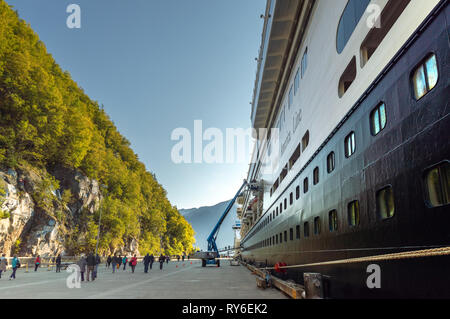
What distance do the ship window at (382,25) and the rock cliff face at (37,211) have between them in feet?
93.8

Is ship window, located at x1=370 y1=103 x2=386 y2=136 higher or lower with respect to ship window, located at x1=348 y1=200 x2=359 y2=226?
higher

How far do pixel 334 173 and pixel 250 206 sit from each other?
3455 centimetres

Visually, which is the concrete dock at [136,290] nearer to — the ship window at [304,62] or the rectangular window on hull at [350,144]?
the rectangular window on hull at [350,144]

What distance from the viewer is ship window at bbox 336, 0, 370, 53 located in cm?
897

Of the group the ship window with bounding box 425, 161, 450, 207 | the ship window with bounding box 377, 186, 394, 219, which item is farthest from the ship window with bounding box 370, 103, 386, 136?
the ship window with bounding box 425, 161, 450, 207

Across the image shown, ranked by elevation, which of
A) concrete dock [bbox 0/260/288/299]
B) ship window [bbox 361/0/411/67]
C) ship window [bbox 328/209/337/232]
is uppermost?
ship window [bbox 361/0/411/67]

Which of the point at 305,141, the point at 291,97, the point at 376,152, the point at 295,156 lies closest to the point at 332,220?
the point at 376,152

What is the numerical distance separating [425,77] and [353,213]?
12.8 feet

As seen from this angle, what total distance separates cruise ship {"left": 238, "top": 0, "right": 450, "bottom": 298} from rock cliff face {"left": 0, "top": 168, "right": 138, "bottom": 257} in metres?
25.9

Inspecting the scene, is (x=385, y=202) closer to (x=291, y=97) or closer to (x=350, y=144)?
(x=350, y=144)

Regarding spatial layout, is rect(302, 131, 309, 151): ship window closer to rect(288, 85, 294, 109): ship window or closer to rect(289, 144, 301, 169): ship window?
rect(289, 144, 301, 169): ship window

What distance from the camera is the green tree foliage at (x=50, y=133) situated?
30328 mm

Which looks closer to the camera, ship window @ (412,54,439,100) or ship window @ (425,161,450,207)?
ship window @ (425,161,450,207)
